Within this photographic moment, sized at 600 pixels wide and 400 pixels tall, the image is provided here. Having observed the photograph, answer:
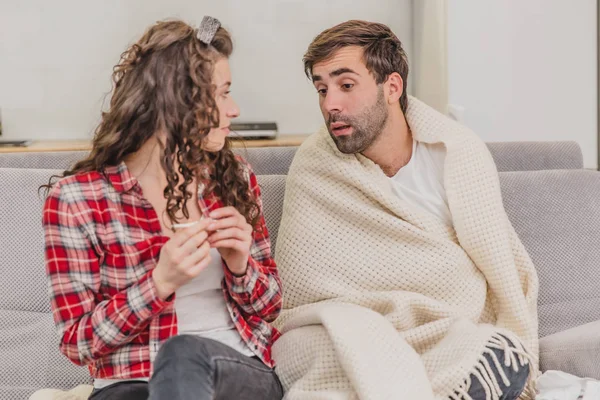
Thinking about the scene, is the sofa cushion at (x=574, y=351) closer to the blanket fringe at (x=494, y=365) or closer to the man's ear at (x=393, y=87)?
the blanket fringe at (x=494, y=365)

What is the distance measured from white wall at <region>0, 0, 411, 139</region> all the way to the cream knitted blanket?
173cm

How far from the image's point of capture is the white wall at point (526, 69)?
3.37m

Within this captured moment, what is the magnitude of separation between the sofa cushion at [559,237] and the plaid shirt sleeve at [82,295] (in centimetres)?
111

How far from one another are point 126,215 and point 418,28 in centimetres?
251

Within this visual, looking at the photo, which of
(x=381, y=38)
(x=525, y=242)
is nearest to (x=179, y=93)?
(x=381, y=38)

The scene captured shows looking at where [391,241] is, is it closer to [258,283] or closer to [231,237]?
[258,283]

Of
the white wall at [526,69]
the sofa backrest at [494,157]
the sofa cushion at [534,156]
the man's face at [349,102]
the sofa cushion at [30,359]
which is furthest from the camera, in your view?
the white wall at [526,69]

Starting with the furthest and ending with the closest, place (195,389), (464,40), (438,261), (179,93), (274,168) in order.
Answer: (464,40)
(274,168)
(438,261)
(179,93)
(195,389)

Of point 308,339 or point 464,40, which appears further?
point 464,40

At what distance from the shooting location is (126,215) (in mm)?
1540

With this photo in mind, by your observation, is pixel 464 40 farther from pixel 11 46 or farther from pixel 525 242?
pixel 11 46

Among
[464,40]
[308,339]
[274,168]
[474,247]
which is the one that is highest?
[464,40]

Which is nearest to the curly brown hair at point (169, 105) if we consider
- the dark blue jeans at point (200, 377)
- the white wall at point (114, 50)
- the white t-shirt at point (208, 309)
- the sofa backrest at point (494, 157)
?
the white t-shirt at point (208, 309)

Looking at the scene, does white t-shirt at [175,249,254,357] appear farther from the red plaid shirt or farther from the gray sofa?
the gray sofa
